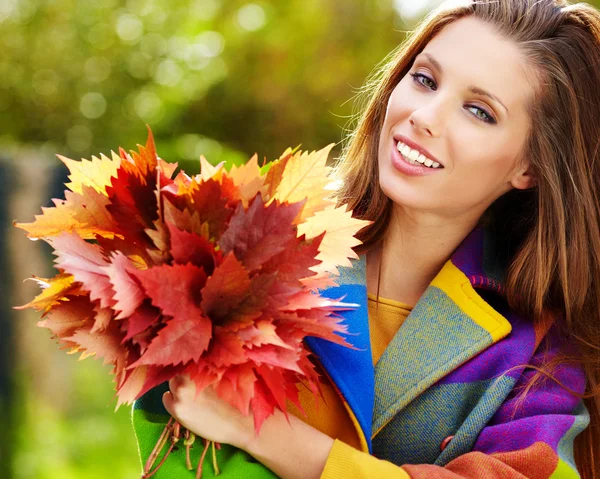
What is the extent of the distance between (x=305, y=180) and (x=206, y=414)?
482mm

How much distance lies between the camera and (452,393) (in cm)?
186

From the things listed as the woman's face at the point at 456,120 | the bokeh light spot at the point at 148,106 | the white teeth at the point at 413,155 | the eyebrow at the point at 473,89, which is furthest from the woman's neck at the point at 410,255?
the bokeh light spot at the point at 148,106

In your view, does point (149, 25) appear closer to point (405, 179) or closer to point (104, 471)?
point (104, 471)

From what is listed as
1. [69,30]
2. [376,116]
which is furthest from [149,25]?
[376,116]

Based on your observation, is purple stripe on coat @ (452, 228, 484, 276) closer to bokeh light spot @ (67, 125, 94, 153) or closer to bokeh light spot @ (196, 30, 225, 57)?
bokeh light spot @ (196, 30, 225, 57)

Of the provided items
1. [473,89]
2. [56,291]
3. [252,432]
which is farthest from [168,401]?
[473,89]

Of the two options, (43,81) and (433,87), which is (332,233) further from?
(43,81)

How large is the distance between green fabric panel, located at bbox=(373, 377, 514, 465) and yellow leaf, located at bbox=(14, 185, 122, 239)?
0.83 metres

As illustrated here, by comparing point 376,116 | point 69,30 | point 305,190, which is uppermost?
point 305,190

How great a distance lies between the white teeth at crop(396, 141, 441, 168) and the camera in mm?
1866

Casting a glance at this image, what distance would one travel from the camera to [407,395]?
6.02 ft

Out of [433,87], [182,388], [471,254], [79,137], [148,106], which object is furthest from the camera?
[79,137]

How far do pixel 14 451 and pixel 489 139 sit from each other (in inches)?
135

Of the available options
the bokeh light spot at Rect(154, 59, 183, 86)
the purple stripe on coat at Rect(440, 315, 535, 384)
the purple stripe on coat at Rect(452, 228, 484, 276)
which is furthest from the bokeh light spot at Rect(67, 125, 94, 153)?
the purple stripe on coat at Rect(440, 315, 535, 384)
